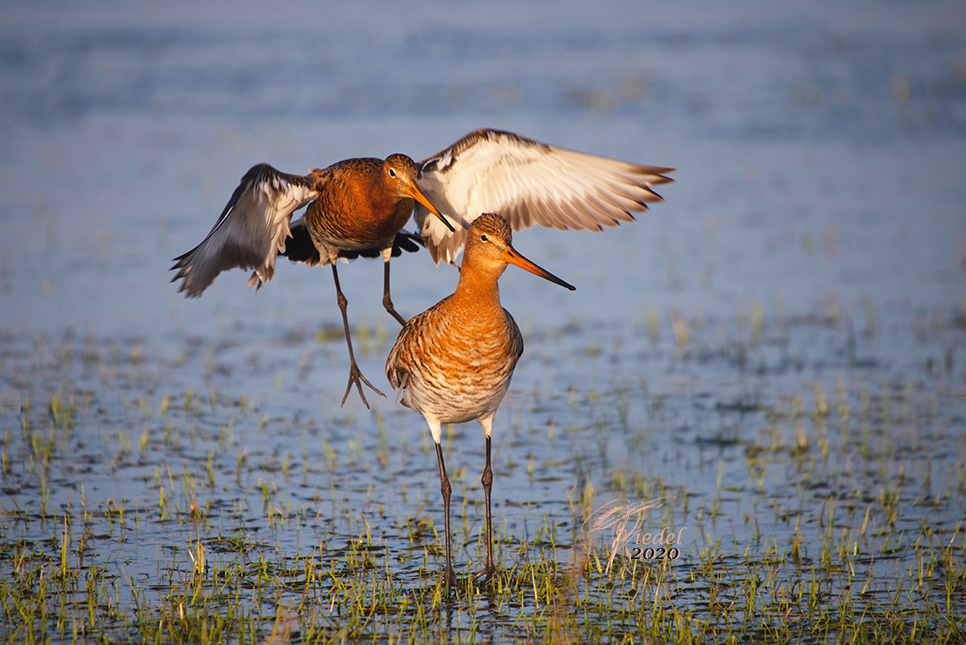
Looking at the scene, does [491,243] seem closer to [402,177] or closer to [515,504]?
[402,177]

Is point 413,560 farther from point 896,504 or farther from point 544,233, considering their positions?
point 544,233

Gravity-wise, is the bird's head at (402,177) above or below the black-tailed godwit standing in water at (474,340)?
above

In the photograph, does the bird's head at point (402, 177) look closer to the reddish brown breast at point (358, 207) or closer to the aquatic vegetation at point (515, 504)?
the reddish brown breast at point (358, 207)

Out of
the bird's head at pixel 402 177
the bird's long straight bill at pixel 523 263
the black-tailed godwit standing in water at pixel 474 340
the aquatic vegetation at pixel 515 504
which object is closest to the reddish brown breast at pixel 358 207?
the bird's head at pixel 402 177

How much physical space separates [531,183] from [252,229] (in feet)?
4.97

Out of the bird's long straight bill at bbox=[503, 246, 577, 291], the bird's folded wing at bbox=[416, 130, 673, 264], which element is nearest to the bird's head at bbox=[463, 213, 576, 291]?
the bird's long straight bill at bbox=[503, 246, 577, 291]

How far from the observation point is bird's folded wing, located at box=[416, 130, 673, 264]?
18.3 feet

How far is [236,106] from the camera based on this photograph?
56.9 ft

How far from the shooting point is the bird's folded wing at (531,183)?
5568mm

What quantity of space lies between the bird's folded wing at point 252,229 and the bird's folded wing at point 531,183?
71cm

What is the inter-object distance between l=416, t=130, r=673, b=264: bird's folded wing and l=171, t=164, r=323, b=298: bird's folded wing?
2.31ft

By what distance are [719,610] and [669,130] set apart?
1146cm

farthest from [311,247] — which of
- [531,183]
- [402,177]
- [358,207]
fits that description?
[531,183]

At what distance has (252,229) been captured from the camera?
584 centimetres
